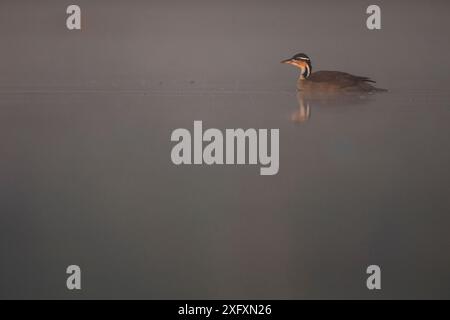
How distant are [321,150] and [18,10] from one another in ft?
4.08

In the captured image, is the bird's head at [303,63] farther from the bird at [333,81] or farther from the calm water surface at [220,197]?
the calm water surface at [220,197]

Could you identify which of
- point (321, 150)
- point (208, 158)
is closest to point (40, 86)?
point (208, 158)

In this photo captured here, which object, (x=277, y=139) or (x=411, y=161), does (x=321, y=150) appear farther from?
(x=411, y=161)

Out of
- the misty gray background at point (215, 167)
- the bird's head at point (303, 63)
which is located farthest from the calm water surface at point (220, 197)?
the bird's head at point (303, 63)

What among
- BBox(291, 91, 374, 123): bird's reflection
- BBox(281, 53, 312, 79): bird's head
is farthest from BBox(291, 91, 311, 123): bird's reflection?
BBox(281, 53, 312, 79): bird's head

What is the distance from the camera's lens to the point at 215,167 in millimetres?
2156

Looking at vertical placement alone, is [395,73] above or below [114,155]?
above

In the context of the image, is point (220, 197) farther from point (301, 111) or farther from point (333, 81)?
point (333, 81)

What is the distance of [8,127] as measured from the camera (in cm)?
220

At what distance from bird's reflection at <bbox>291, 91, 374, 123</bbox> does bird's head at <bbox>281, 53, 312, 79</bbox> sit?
93 millimetres

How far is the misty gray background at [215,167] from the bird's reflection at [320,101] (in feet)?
0.06

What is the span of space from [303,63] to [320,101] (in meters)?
0.17

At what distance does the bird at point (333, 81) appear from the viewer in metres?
2.21
